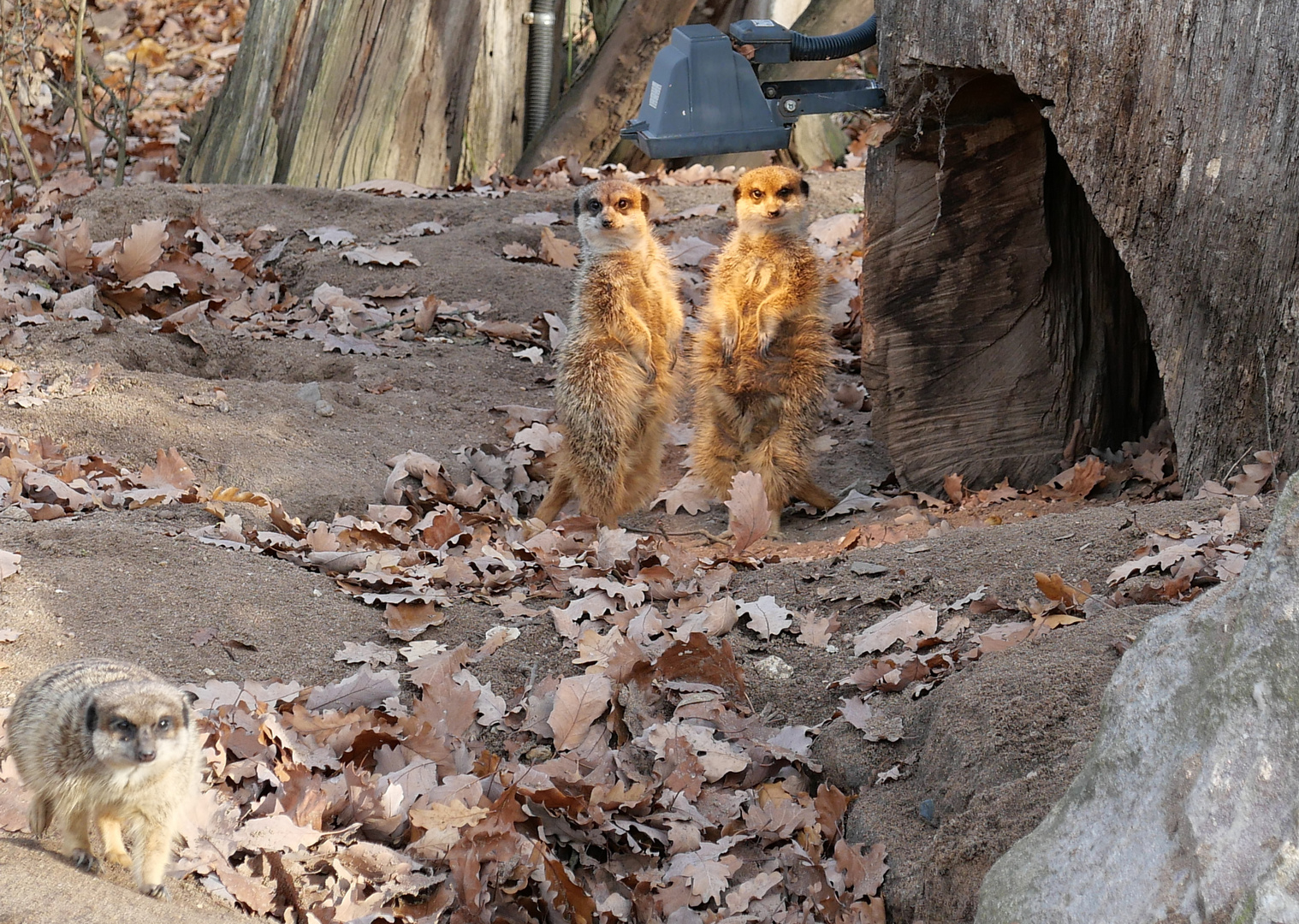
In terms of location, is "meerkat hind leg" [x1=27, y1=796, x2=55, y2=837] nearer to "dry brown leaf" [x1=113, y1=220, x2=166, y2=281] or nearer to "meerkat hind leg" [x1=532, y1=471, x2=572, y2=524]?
"meerkat hind leg" [x1=532, y1=471, x2=572, y2=524]

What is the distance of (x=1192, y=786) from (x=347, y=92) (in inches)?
319

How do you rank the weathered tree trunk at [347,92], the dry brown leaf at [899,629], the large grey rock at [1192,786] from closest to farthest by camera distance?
the large grey rock at [1192,786]
the dry brown leaf at [899,629]
the weathered tree trunk at [347,92]

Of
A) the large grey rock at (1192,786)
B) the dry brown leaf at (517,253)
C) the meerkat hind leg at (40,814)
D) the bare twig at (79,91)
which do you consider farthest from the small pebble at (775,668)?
the bare twig at (79,91)

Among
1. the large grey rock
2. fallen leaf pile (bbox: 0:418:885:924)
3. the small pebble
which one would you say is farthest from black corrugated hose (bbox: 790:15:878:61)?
the large grey rock

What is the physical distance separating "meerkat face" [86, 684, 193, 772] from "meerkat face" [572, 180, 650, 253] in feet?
12.5

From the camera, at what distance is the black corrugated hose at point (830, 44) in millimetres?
4688

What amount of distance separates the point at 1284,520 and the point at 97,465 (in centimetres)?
437

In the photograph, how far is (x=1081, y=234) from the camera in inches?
211

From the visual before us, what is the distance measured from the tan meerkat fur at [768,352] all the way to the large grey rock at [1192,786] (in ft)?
11.4

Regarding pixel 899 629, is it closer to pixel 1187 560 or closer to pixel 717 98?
pixel 1187 560

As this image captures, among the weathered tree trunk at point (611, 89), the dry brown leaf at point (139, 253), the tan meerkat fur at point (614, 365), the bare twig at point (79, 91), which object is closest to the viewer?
the tan meerkat fur at point (614, 365)

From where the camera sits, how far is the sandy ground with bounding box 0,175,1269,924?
8.93 feet

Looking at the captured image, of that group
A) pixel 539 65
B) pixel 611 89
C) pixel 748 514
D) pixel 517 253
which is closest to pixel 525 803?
pixel 748 514

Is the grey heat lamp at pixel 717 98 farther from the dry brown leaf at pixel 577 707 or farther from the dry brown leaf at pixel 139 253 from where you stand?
the dry brown leaf at pixel 139 253
